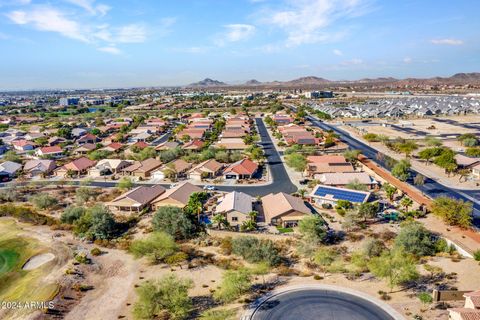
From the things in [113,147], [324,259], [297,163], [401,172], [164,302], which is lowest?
[164,302]

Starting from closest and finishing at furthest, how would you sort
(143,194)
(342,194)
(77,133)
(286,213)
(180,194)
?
(286,213), (342,194), (180,194), (143,194), (77,133)

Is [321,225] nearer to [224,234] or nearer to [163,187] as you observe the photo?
[224,234]

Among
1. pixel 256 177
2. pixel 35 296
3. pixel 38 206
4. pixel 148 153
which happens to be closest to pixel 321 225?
pixel 256 177

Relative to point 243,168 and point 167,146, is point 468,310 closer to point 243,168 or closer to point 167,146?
point 243,168

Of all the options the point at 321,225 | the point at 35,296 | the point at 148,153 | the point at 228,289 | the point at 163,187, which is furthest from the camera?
the point at 148,153

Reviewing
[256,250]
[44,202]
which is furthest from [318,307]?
[44,202]

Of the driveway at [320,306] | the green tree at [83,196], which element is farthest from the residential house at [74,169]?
the driveway at [320,306]
